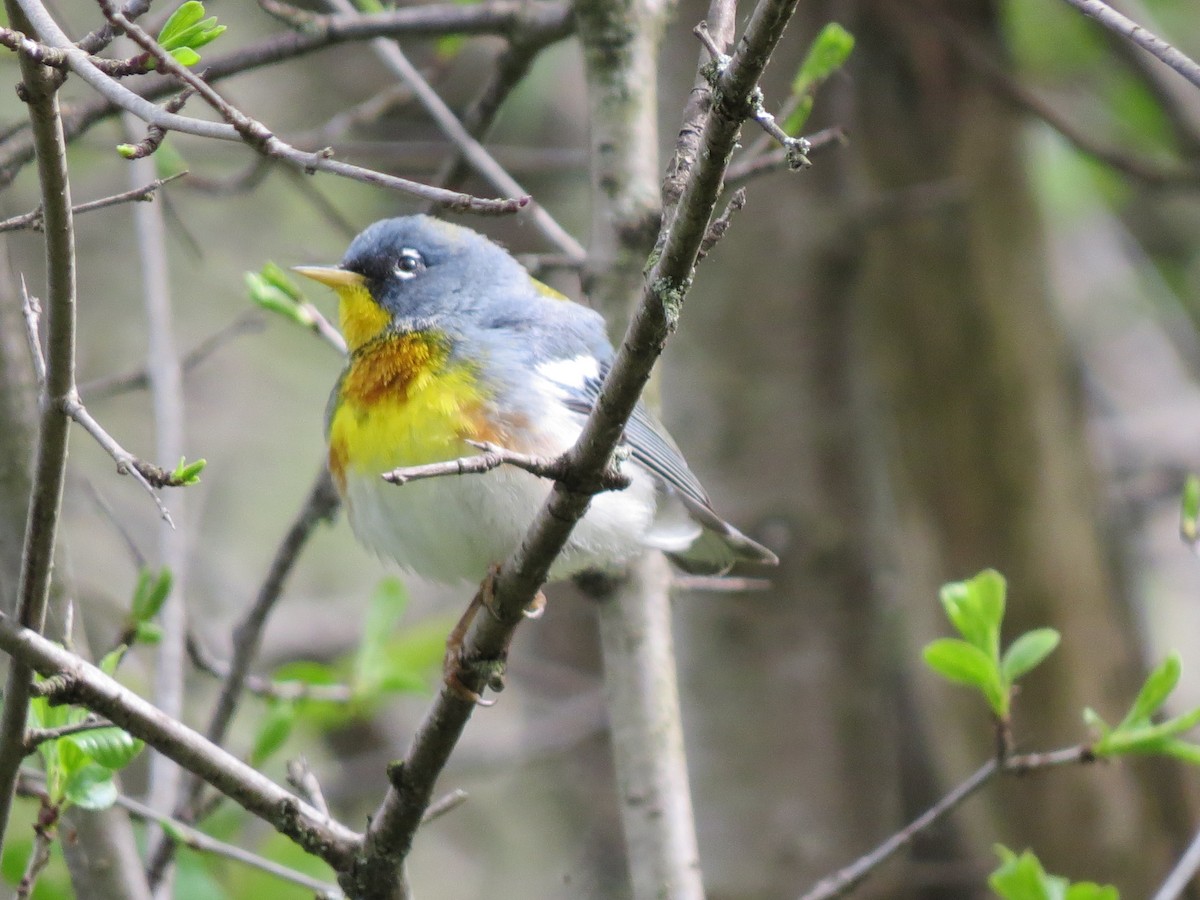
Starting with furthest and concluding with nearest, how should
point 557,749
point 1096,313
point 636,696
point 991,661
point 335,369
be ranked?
1. point 335,369
2. point 1096,313
3. point 557,749
4. point 636,696
5. point 991,661

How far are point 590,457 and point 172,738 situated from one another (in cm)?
86

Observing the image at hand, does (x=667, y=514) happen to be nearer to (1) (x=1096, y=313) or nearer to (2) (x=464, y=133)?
(2) (x=464, y=133)

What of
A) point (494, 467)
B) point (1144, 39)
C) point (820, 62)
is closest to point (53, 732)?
point (494, 467)

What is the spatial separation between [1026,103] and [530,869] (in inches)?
213

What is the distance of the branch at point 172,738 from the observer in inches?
80.1

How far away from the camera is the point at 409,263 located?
404 centimetres

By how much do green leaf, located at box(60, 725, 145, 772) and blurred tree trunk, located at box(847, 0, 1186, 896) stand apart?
343 cm

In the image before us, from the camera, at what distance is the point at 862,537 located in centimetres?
487

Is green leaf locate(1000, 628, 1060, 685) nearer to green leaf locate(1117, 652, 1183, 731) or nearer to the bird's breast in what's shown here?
green leaf locate(1117, 652, 1183, 731)

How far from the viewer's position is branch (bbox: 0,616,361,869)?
2.04 meters

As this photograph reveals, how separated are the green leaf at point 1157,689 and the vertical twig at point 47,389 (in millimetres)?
2165

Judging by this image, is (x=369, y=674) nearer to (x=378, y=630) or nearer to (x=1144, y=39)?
(x=378, y=630)

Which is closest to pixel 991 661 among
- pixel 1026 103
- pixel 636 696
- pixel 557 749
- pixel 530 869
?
pixel 636 696

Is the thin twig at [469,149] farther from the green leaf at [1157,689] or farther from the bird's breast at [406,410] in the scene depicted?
the green leaf at [1157,689]
